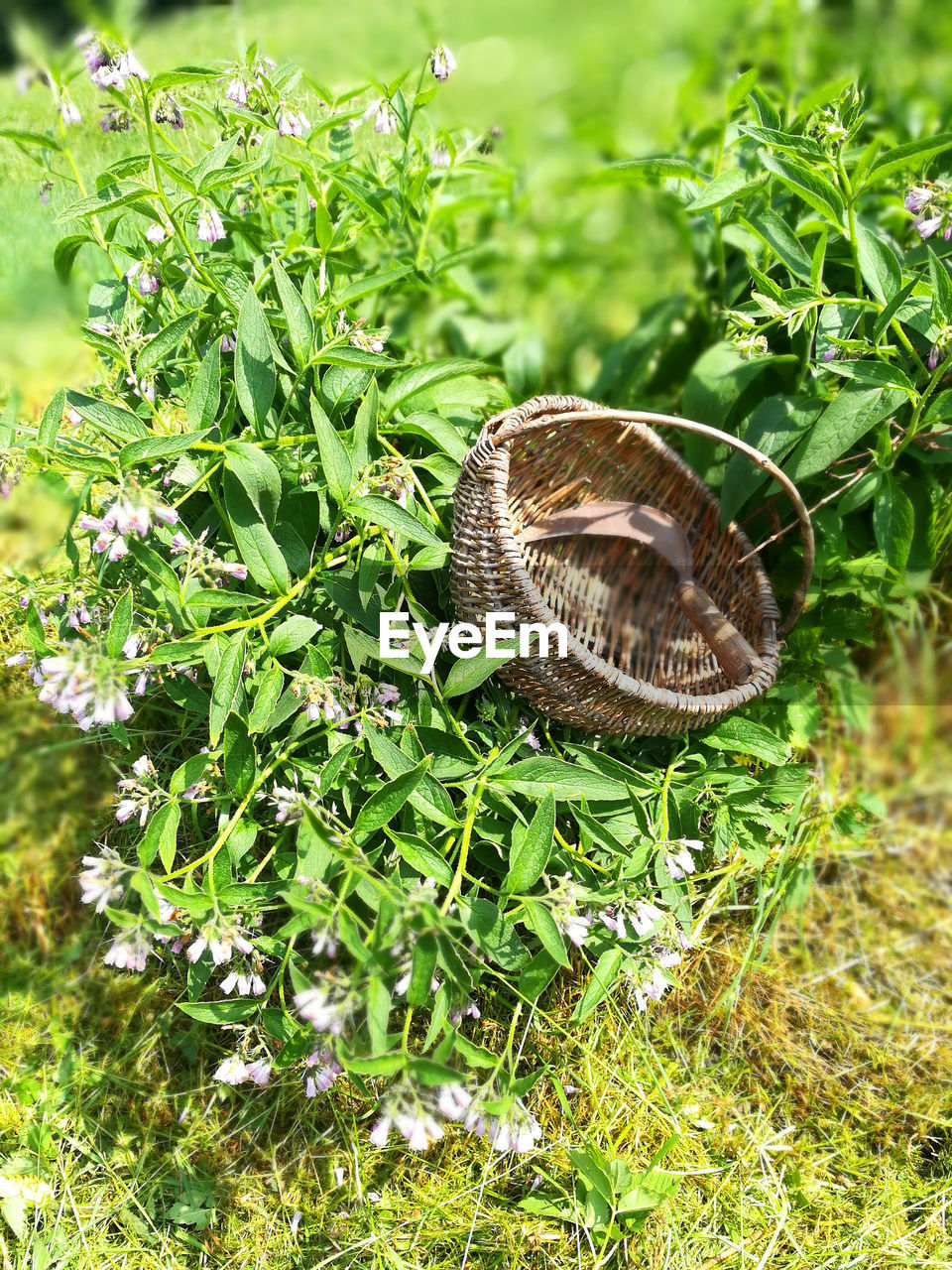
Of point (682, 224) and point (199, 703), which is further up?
point (682, 224)

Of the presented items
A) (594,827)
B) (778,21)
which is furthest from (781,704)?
(778,21)

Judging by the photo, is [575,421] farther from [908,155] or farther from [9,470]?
[9,470]

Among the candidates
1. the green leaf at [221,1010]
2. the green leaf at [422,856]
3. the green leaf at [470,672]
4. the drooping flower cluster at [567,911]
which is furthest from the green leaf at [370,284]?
the green leaf at [221,1010]

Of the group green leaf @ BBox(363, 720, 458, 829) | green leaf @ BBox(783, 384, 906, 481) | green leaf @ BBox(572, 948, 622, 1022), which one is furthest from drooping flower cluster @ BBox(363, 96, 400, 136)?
green leaf @ BBox(572, 948, 622, 1022)

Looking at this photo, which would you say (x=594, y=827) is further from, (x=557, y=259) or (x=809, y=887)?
(x=557, y=259)

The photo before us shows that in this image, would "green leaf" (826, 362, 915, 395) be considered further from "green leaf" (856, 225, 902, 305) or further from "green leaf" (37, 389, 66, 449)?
"green leaf" (37, 389, 66, 449)

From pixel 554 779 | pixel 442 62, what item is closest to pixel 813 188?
pixel 442 62

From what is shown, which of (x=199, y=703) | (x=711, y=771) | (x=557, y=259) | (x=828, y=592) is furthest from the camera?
(x=828, y=592)
